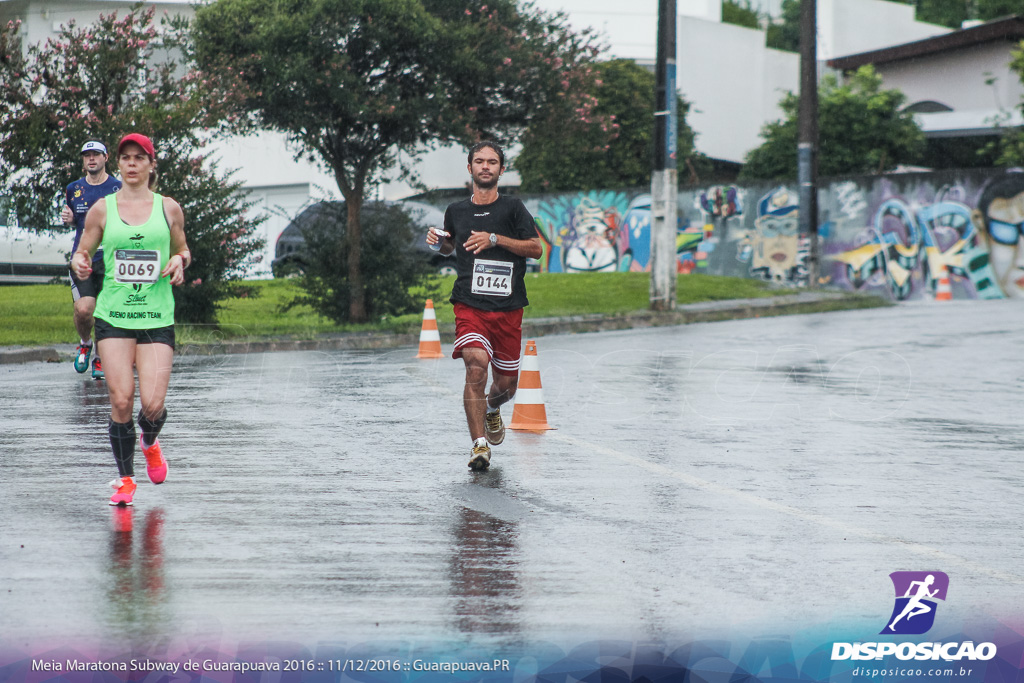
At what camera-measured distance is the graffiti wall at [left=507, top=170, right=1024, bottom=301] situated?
29234 mm

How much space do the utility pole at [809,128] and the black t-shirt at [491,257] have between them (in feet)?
66.9

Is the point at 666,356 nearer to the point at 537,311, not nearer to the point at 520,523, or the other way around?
the point at 537,311

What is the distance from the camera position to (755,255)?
33.0 metres

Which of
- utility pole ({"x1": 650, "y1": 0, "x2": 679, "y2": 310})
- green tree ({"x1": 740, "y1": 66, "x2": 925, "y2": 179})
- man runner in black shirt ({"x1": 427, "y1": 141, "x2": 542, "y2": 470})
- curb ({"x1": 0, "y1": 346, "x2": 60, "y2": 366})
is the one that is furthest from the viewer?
green tree ({"x1": 740, "y1": 66, "x2": 925, "y2": 179})

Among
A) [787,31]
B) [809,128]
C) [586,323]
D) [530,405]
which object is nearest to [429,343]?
[586,323]

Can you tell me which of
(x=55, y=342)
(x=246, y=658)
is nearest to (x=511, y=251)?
(x=246, y=658)

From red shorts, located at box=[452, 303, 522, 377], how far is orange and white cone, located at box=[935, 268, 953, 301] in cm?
2361

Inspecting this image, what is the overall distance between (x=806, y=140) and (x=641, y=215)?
26.1 feet

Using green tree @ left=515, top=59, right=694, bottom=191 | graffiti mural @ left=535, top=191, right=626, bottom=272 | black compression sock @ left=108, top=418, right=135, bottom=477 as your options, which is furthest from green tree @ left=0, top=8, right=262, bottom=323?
green tree @ left=515, top=59, right=694, bottom=191

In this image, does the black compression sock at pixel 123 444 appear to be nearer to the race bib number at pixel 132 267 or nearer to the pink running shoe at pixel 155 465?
the pink running shoe at pixel 155 465

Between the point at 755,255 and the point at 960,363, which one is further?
the point at 755,255

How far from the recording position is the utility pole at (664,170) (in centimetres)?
2191

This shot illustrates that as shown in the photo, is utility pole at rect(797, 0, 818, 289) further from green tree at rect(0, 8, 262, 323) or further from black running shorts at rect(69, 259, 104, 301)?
black running shorts at rect(69, 259, 104, 301)

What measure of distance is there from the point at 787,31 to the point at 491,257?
7382 centimetres
